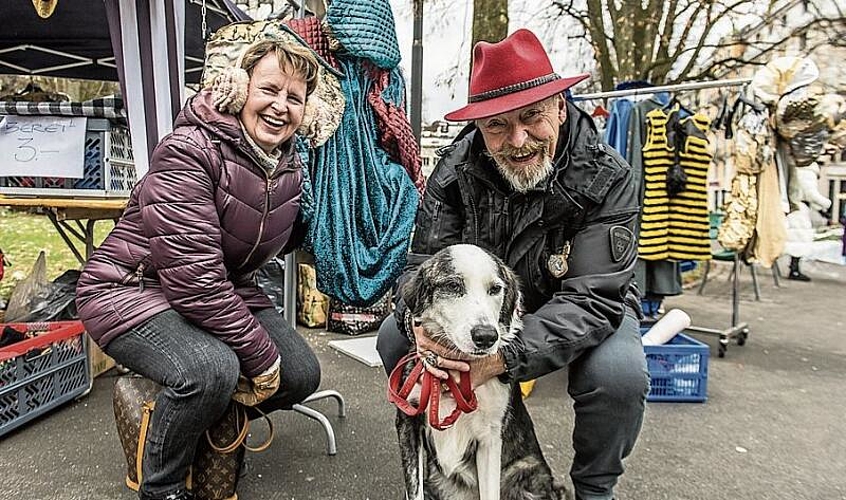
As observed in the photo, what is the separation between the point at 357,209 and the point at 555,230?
3.54 feet

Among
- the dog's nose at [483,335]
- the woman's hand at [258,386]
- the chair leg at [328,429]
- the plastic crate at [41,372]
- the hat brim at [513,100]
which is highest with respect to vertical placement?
the hat brim at [513,100]

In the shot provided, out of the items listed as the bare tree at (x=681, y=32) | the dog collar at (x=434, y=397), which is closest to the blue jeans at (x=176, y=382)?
the dog collar at (x=434, y=397)

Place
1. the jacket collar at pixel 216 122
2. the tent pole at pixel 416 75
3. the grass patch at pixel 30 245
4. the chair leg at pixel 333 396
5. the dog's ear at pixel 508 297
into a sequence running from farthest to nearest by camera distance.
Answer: the grass patch at pixel 30 245
the tent pole at pixel 416 75
the chair leg at pixel 333 396
the jacket collar at pixel 216 122
the dog's ear at pixel 508 297

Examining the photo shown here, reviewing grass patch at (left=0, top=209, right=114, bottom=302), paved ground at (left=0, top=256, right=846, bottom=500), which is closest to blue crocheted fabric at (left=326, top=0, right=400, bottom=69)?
paved ground at (left=0, top=256, right=846, bottom=500)

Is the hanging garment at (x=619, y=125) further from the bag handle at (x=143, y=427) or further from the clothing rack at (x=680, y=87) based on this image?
the bag handle at (x=143, y=427)

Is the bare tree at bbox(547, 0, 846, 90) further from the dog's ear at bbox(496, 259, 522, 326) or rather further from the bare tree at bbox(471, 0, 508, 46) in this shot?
the dog's ear at bbox(496, 259, 522, 326)

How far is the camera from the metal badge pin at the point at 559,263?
2.06 metres

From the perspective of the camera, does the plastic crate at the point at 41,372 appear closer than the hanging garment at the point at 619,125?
Yes

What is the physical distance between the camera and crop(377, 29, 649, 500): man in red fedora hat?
1886 mm

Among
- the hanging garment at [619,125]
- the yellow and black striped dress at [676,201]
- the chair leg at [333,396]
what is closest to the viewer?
the chair leg at [333,396]

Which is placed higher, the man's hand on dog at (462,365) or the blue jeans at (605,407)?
the man's hand on dog at (462,365)

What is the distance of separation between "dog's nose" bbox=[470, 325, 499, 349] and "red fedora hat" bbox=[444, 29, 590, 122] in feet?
2.10

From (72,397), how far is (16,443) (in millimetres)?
478

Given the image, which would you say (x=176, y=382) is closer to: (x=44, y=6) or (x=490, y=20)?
(x=44, y=6)
